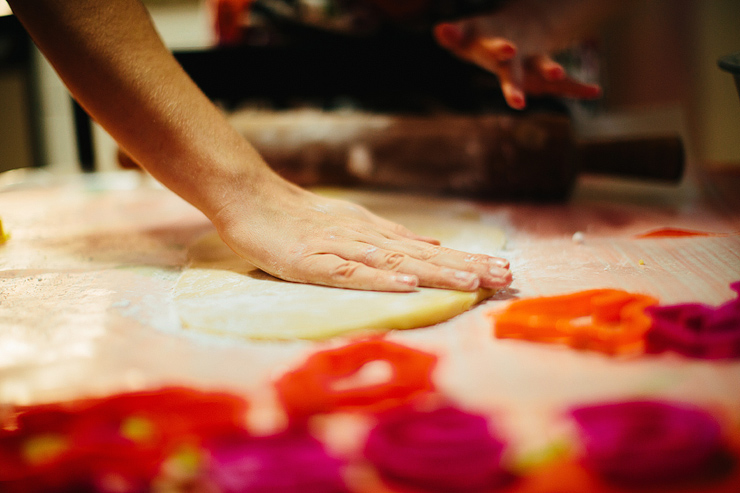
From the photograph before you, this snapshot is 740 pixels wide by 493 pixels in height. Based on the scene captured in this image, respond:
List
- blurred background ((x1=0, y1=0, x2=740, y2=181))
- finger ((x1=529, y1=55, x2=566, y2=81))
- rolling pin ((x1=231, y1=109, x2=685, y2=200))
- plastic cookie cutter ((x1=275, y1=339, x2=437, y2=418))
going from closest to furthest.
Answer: plastic cookie cutter ((x1=275, y1=339, x2=437, y2=418)) → finger ((x1=529, y1=55, x2=566, y2=81)) → rolling pin ((x1=231, y1=109, x2=685, y2=200)) → blurred background ((x1=0, y1=0, x2=740, y2=181))

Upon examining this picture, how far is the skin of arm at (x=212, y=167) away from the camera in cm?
61

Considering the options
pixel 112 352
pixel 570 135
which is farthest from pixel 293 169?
pixel 112 352

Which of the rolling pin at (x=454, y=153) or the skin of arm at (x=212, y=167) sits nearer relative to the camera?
the skin of arm at (x=212, y=167)

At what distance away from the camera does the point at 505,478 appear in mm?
332

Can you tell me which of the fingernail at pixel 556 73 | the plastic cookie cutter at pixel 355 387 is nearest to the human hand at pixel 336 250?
the plastic cookie cutter at pixel 355 387

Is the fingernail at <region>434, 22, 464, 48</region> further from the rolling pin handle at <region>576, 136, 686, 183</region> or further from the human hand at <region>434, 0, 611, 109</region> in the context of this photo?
the rolling pin handle at <region>576, 136, 686, 183</region>

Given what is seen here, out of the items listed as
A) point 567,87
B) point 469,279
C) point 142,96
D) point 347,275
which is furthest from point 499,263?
point 567,87

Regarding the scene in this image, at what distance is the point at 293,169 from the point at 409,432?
110cm

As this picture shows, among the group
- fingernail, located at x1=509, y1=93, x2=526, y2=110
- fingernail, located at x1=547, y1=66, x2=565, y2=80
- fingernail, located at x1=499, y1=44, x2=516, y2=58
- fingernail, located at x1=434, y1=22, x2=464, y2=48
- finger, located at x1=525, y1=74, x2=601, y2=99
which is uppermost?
fingernail, located at x1=434, y1=22, x2=464, y2=48

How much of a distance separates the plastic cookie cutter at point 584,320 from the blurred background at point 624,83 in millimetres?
1476

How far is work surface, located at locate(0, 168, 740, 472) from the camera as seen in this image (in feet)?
1.41

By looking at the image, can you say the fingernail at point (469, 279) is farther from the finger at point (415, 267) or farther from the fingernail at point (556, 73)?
the fingernail at point (556, 73)

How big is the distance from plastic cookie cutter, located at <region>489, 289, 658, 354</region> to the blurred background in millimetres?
1476

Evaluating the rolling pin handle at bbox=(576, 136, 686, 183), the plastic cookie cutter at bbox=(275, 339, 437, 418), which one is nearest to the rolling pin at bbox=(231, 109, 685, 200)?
the rolling pin handle at bbox=(576, 136, 686, 183)
